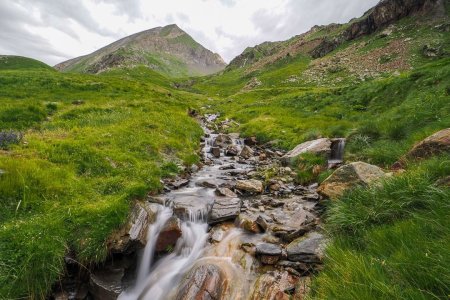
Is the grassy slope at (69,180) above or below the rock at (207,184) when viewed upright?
above

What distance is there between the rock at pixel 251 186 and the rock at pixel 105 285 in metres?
6.53

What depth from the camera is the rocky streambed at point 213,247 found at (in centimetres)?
630

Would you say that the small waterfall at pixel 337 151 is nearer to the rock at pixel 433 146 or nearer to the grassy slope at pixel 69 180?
the rock at pixel 433 146

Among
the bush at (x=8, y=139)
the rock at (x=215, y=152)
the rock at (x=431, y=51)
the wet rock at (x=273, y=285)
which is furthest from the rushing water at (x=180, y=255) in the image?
the rock at (x=431, y=51)

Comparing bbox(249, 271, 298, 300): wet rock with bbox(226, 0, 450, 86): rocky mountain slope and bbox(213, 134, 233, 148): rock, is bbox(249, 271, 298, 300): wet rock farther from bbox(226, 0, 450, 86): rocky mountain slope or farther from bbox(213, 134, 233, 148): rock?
bbox(226, 0, 450, 86): rocky mountain slope

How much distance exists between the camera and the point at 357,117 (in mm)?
21047

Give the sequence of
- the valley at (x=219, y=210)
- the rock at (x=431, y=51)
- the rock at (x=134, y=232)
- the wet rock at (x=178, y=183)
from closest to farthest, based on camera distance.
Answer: the valley at (x=219, y=210)
the rock at (x=134, y=232)
the wet rock at (x=178, y=183)
the rock at (x=431, y=51)

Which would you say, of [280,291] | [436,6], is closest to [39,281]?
[280,291]

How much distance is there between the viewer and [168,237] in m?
8.37

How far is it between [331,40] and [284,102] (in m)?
66.9

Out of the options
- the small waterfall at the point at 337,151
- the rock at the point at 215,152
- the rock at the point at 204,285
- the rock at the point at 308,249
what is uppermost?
the small waterfall at the point at 337,151

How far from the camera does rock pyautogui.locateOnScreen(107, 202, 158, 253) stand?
23.9 ft

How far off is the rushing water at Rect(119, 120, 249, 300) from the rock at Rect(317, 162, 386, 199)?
11.8 feet

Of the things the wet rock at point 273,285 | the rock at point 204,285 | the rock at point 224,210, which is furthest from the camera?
the rock at point 224,210
